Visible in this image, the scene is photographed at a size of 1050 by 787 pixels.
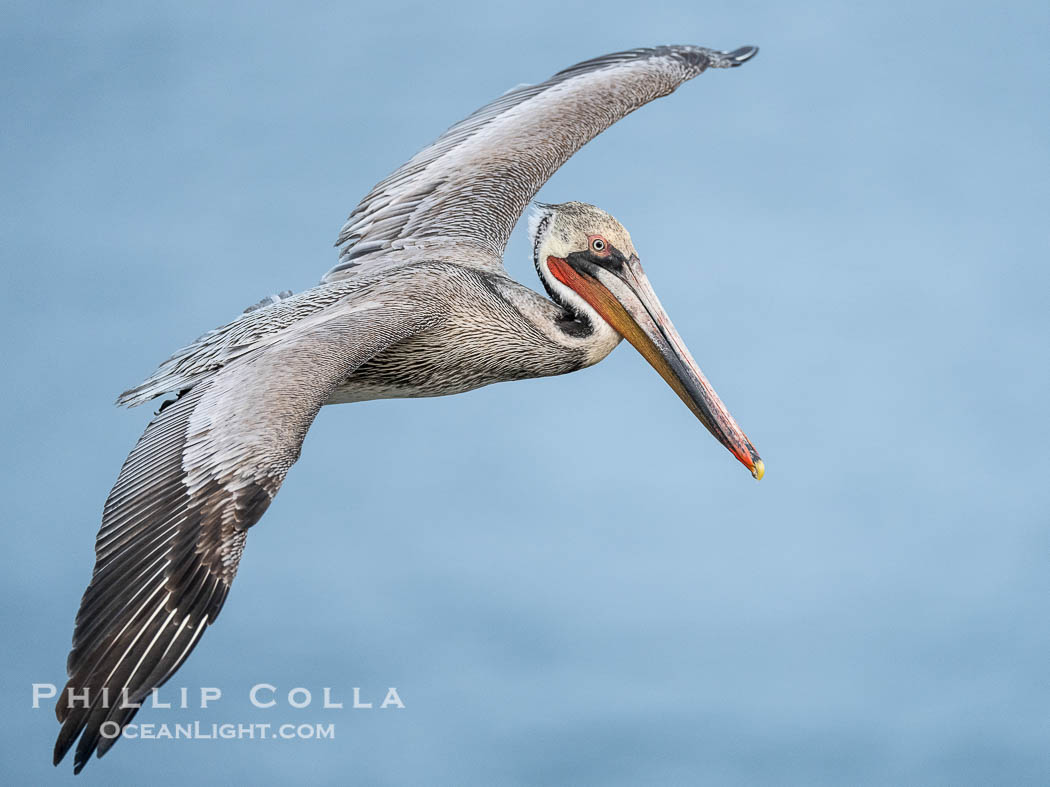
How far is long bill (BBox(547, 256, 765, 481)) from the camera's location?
31.3 ft

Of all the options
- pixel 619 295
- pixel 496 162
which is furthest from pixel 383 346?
pixel 496 162

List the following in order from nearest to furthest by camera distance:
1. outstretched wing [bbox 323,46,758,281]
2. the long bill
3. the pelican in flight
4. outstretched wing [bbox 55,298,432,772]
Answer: outstretched wing [bbox 55,298,432,772] → the pelican in flight → the long bill → outstretched wing [bbox 323,46,758,281]

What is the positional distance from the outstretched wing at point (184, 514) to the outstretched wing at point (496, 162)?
1.81 meters

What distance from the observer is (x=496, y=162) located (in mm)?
11109

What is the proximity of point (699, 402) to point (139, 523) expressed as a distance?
326 cm

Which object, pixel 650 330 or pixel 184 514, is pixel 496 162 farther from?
pixel 184 514

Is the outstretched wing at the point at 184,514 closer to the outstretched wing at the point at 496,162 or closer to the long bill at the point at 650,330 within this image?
the long bill at the point at 650,330

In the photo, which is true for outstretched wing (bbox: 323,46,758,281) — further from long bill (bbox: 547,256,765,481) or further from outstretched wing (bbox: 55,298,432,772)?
outstretched wing (bbox: 55,298,432,772)

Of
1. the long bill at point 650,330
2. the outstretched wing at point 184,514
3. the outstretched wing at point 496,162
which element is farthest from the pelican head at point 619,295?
the outstretched wing at point 184,514

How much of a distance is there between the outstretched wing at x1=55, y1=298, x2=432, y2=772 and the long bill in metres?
1.52

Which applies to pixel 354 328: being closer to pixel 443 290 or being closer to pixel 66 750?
pixel 443 290

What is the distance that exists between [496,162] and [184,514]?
4.06 m

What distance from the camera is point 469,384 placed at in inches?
385

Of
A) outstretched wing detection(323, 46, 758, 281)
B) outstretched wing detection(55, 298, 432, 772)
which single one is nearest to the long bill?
outstretched wing detection(323, 46, 758, 281)
